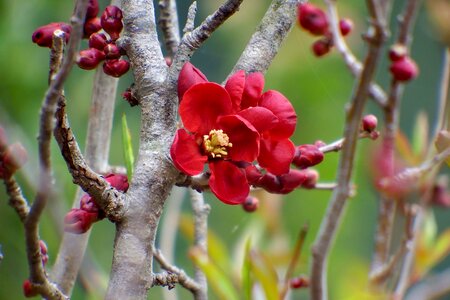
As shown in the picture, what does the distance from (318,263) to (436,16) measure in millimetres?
601

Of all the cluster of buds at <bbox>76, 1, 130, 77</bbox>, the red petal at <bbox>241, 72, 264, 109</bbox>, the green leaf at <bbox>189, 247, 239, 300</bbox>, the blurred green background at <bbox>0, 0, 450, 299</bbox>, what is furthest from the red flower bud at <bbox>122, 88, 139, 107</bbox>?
the blurred green background at <bbox>0, 0, 450, 299</bbox>

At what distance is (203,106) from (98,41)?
0.15m

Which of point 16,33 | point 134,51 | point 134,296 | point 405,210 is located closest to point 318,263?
point 134,296

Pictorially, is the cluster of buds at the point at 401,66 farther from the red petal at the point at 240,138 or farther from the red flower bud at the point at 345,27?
the red petal at the point at 240,138

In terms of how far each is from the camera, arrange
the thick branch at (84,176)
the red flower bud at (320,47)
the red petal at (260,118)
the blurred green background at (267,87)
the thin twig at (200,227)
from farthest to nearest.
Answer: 1. the blurred green background at (267,87)
2. the red flower bud at (320,47)
3. the thin twig at (200,227)
4. the red petal at (260,118)
5. the thick branch at (84,176)

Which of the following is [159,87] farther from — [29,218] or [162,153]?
[29,218]

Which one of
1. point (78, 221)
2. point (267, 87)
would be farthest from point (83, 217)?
point (267, 87)

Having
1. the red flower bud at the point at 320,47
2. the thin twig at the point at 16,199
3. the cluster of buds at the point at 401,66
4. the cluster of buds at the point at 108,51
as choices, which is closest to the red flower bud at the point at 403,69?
the cluster of buds at the point at 401,66

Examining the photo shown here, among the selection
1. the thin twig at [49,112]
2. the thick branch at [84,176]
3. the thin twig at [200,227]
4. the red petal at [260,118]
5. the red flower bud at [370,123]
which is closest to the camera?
the thin twig at [49,112]

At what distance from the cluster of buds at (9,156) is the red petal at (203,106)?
167 mm

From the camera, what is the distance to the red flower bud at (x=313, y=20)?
1.14m

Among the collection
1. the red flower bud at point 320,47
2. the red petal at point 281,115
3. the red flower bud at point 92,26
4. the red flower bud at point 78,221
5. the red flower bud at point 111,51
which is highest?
the red flower bud at point 92,26

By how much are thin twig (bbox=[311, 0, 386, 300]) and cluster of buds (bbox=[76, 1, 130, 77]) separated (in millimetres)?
298

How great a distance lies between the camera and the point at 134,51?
797mm
